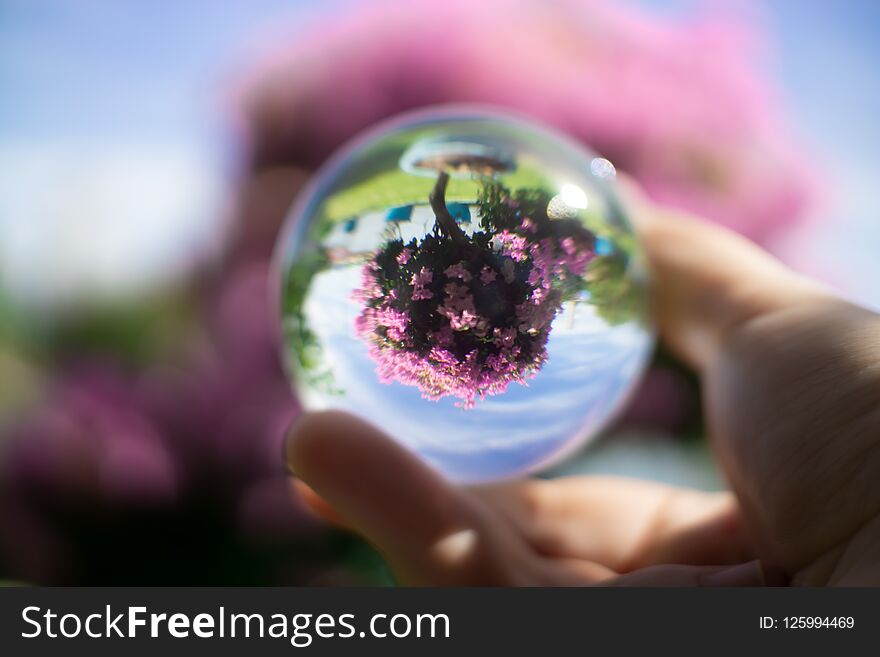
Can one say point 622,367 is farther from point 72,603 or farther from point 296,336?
point 72,603

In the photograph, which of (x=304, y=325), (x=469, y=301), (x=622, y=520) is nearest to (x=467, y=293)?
(x=469, y=301)

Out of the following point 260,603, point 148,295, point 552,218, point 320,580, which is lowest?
point 260,603

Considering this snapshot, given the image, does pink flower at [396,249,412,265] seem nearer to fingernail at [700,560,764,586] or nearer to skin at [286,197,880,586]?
skin at [286,197,880,586]

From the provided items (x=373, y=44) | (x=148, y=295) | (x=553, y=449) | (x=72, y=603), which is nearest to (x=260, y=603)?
(x=72, y=603)

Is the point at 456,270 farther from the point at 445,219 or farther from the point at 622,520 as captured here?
the point at 622,520

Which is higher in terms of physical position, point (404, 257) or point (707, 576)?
point (404, 257)

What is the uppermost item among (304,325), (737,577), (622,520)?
(304,325)
